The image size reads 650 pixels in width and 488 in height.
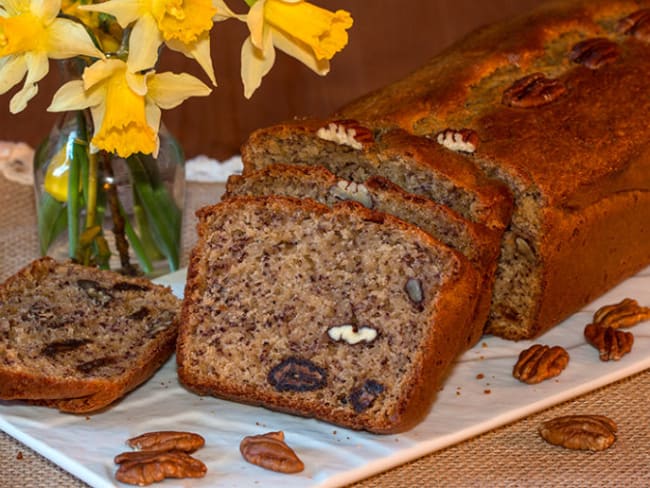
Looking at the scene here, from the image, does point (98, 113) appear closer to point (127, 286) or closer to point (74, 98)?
point (74, 98)

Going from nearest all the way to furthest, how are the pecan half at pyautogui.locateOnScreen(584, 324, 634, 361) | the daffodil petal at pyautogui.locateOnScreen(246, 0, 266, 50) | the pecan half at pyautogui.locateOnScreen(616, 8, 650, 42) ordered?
the daffodil petal at pyautogui.locateOnScreen(246, 0, 266, 50) < the pecan half at pyautogui.locateOnScreen(584, 324, 634, 361) < the pecan half at pyautogui.locateOnScreen(616, 8, 650, 42)

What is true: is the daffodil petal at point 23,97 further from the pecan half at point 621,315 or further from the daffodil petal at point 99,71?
the pecan half at point 621,315

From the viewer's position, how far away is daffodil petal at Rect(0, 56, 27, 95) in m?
2.74

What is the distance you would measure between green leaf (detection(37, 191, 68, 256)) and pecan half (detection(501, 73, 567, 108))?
121cm

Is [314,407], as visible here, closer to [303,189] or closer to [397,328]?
[397,328]

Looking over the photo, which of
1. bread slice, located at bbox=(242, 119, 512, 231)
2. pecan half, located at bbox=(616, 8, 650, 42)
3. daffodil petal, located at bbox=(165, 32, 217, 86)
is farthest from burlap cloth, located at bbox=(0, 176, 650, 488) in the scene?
pecan half, located at bbox=(616, 8, 650, 42)

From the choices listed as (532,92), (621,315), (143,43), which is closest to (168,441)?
(143,43)

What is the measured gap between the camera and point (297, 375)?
2.84 meters

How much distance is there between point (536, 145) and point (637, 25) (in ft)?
2.66

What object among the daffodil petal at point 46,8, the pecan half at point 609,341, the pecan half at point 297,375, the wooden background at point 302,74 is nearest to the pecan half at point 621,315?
the pecan half at point 609,341

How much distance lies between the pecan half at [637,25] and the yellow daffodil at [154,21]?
1488 millimetres

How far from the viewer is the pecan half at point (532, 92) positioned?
3252 mm

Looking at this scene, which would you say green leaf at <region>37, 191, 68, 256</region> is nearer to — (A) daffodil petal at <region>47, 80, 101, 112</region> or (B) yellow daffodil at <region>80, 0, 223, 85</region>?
(A) daffodil petal at <region>47, 80, 101, 112</region>

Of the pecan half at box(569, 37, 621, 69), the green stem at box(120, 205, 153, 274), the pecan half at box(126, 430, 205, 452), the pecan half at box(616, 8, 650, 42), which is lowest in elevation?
the pecan half at box(126, 430, 205, 452)
